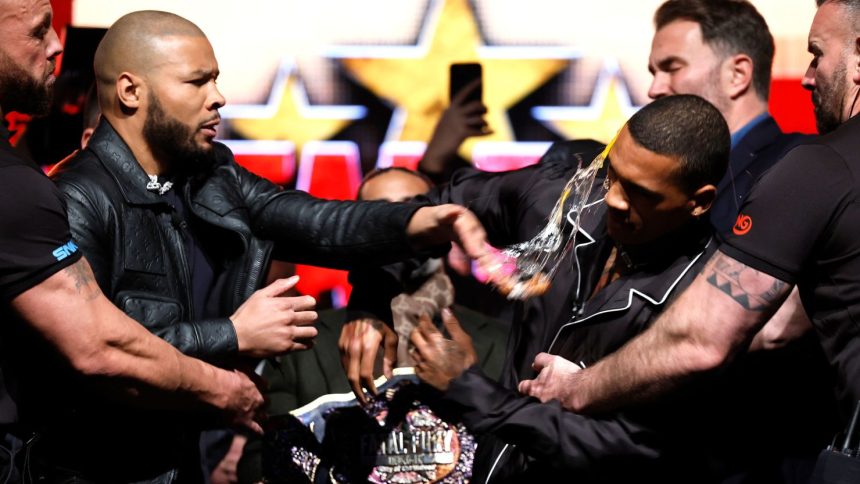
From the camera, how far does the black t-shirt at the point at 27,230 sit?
8.27 feet

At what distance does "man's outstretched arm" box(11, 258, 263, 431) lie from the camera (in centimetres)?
257

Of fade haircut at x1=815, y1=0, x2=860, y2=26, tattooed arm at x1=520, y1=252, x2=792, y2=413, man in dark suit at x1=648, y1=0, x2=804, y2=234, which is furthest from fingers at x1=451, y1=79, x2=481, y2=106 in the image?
tattooed arm at x1=520, y1=252, x2=792, y2=413

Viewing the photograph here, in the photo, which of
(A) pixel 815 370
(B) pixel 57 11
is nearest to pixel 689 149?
(A) pixel 815 370

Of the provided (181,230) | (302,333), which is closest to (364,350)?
(302,333)

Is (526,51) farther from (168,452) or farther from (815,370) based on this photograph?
(168,452)

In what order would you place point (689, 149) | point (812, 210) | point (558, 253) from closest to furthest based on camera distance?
point (812, 210) < point (689, 149) < point (558, 253)

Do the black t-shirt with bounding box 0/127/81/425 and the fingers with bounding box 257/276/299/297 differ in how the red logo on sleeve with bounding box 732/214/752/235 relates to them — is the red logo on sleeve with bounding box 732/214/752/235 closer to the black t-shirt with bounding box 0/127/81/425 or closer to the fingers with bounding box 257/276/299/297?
the fingers with bounding box 257/276/299/297

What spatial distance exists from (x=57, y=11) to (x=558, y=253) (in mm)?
3277

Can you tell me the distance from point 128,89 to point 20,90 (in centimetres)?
39

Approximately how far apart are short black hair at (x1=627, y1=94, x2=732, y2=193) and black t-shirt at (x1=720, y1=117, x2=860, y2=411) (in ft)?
0.78

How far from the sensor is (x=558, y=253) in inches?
121

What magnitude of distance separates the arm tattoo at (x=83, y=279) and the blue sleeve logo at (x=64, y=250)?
29 millimetres

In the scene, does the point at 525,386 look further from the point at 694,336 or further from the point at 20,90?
the point at 20,90

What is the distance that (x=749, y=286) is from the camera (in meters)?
2.59
